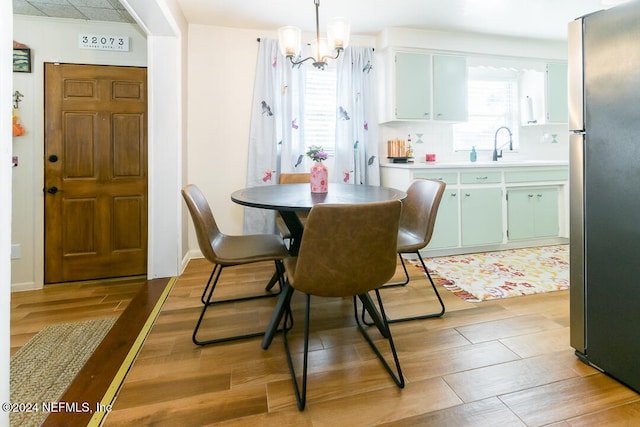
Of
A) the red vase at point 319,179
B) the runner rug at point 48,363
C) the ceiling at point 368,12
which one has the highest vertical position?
the ceiling at point 368,12

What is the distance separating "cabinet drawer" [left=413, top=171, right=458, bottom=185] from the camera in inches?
132

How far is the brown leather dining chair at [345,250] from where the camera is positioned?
1284mm

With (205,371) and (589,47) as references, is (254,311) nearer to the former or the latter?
(205,371)

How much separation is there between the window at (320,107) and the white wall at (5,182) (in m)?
2.87

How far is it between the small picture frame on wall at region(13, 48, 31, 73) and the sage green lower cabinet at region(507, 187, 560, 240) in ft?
15.6

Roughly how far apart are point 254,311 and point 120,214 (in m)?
1.86

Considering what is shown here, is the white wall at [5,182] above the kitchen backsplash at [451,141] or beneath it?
beneath

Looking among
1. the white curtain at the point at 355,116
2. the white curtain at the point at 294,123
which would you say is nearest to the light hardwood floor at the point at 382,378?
the white curtain at the point at 294,123

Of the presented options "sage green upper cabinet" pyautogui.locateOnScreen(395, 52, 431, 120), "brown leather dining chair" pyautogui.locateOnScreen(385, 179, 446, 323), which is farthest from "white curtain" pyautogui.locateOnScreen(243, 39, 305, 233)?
"brown leather dining chair" pyautogui.locateOnScreen(385, 179, 446, 323)

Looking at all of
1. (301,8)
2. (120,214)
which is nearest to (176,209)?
(120,214)

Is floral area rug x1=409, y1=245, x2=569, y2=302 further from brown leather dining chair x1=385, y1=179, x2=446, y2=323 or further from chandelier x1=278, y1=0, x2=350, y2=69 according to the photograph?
chandelier x1=278, y1=0, x2=350, y2=69

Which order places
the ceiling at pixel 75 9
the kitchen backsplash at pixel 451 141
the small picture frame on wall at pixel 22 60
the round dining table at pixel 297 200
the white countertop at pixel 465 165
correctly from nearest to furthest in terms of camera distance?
1. the round dining table at pixel 297 200
2. the ceiling at pixel 75 9
3. the small picture frame on wall at pixel 22 60
4. the white countertop at pixel 465 165
5. the kitchen backsplash at pixel 451 141

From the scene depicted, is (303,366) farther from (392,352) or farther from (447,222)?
(447,222)

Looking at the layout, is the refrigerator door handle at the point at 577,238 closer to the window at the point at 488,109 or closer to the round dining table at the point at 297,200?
the round dining table at the point at 297,200
